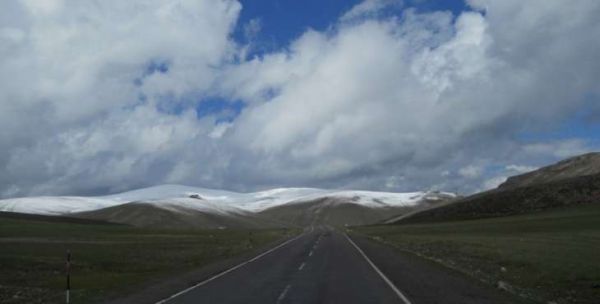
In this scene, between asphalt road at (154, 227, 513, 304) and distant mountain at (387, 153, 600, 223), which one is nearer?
asphalt road at (154, 227, 513, 304)

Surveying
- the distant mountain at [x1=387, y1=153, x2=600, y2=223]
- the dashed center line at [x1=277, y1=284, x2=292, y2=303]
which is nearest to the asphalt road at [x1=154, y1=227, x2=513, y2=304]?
the dashed center line at [x1=277, y1=284, x2=292, y2=303]

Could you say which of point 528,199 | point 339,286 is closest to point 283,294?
point 339,286

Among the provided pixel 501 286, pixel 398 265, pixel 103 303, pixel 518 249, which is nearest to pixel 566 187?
pixel 518 249

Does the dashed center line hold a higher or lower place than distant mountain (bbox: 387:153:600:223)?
lower

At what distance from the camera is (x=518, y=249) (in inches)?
1612

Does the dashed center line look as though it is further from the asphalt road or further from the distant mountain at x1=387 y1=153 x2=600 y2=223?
the distant mountain at x1=387 y1=153 x2=600 y2=223

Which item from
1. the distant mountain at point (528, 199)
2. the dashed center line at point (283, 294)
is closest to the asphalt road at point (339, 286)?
the dashed center line at point (283, 294)

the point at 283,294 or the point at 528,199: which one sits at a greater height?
the point at 528,199

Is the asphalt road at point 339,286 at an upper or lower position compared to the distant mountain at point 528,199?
lower

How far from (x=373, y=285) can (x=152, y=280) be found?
1006cm

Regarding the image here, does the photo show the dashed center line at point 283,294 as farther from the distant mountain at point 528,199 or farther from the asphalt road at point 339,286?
the distant mountain at point 528,199

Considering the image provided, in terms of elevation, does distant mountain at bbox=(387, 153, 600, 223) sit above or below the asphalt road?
above

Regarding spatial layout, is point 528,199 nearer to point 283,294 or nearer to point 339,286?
point 339,286

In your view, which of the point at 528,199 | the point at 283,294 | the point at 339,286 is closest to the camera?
the point at 283,294
